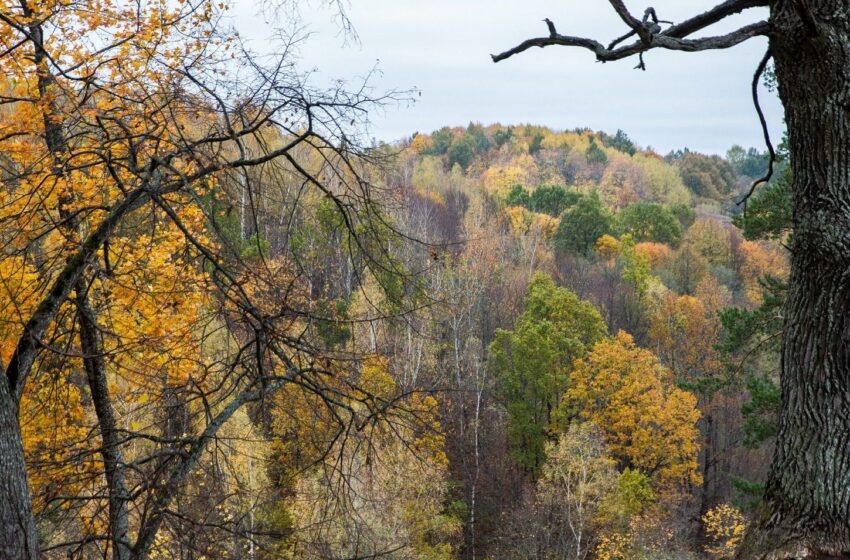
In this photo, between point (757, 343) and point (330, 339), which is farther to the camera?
point (757, 343)

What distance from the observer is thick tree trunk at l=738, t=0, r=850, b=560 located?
275cm

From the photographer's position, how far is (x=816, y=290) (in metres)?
2.90

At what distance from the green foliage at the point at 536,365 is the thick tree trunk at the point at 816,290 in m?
20.3

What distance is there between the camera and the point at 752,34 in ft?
8.96

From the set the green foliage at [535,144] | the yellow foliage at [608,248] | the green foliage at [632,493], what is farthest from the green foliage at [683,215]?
the green foliage at [632,493]

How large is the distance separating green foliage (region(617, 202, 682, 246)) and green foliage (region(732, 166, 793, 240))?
Result: 1429 inches

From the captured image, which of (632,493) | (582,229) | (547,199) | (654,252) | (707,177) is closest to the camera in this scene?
(632,493)

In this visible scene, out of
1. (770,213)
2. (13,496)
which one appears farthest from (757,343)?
(13,496)

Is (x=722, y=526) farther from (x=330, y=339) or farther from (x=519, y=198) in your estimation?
(x=519, y=198)

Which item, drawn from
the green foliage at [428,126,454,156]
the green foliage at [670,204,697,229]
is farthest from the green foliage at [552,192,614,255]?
the green foliage at [428,126,454,156]

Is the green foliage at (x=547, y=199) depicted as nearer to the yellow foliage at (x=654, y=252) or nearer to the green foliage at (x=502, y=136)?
the yellow foliage at (x=654, y=252)

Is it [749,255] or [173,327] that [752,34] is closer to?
[173,327]

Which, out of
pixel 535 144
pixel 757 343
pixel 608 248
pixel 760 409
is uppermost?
pixel 535 144

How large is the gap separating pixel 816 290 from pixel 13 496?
318cm
